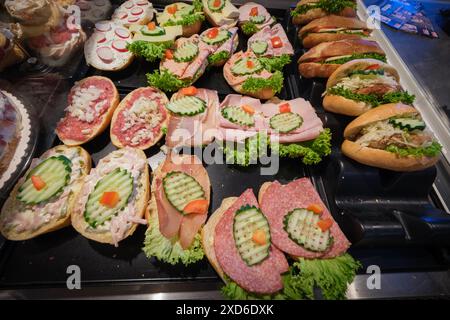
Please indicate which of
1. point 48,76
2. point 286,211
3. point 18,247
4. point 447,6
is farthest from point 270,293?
point 447,6

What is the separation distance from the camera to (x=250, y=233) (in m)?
2.32

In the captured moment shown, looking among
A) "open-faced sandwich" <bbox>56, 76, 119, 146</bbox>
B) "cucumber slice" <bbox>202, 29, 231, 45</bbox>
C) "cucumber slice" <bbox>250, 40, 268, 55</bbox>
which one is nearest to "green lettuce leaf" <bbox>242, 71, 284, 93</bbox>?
"cucumber slice" <bbox>250, 40, 268, 55</bbox>

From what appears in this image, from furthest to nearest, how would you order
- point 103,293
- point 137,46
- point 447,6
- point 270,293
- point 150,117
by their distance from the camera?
1. point 447,6
2. point 137,46
3. point 150,117
4. point 103,293
5. point 270,293

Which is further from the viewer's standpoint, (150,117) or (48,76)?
(48,76)

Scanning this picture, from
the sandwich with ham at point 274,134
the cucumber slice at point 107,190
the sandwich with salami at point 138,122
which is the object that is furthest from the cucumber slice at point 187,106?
the cucumber slice at point 107,190

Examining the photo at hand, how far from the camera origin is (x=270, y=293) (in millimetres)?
2127

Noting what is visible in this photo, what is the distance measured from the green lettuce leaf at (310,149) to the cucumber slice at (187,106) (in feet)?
3.32

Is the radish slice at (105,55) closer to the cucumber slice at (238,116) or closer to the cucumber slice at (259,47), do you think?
the cucumber slice at (238,116)

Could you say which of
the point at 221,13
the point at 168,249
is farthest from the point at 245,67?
the point at 168,249

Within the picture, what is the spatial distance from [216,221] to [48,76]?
9.60ft

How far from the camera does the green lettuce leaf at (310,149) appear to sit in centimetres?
289

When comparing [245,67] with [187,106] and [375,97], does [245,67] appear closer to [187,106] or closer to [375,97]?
[187,106]

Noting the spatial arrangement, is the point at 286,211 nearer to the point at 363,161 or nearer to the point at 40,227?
the point at 363,161

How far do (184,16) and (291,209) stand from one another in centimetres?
345
